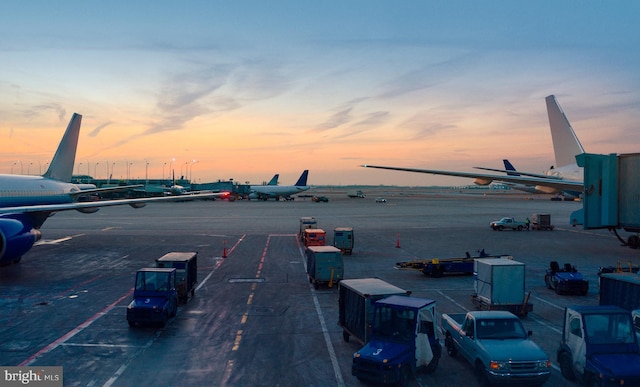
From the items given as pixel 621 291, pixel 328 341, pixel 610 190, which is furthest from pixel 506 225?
pixel 610 190

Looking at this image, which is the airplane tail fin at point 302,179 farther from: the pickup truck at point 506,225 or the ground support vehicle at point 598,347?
the ground support vehicle at point 598,347

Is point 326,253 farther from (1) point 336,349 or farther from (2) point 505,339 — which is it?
(2) point 505,339

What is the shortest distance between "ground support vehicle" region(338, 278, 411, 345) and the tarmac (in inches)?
33.2

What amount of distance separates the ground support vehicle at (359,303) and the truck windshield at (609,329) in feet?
18.7

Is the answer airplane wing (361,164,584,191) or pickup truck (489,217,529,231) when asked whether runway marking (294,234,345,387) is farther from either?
pickup truck (489,217,529,231)

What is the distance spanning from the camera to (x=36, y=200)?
38938 mm

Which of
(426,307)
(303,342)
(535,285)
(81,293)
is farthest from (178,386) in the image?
(535,285)

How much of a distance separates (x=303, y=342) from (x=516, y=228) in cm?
4914

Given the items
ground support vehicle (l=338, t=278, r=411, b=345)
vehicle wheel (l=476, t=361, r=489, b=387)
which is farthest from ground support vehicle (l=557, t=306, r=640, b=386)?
ground support vehicle (l=338, t=278, r=411, b=345)

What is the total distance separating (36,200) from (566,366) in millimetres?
39875

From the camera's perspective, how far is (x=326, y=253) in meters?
A: 27.0

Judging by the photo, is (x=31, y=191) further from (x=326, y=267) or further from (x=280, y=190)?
(x=280, y=190)

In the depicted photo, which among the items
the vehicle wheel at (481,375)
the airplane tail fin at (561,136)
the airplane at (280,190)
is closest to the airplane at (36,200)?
the vehicle wheel at (481,375)

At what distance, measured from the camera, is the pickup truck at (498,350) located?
12961mm
